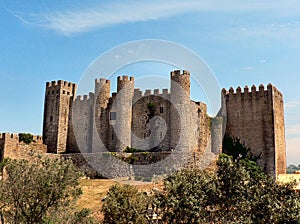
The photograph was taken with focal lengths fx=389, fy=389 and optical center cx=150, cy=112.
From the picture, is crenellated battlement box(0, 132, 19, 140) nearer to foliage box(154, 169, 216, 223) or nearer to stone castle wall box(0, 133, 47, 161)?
stone castle wall box(0, 133, 47, 161)

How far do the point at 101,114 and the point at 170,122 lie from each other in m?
8.27

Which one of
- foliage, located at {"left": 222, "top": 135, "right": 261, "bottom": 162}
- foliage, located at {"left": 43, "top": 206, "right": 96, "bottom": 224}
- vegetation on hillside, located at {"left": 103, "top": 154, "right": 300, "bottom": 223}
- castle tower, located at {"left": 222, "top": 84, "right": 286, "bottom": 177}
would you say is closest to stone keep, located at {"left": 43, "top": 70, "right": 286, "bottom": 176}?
castle tower, located at {"left": 222, "top": 84, "right": 286, "bottom": 177}

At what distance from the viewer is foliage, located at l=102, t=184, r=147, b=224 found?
19.5 m

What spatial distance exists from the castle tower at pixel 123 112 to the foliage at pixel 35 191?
1918 cm

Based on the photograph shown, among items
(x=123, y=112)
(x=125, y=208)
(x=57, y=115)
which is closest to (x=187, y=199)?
(x=125, y=208)

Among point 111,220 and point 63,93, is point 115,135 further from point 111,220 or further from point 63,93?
point 111,220

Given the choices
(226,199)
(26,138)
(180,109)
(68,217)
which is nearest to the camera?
(226,199)

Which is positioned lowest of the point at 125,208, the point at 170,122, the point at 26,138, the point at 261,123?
the point at 125,208

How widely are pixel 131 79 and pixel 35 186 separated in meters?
22.3

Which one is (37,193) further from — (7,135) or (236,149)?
(236,149)

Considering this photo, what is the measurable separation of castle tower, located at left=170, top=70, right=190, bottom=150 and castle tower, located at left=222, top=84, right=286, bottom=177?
8.05 meters

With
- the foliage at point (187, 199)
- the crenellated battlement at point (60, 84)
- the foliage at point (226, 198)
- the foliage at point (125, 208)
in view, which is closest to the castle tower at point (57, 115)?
the crenellated battlement at point (60, 84)

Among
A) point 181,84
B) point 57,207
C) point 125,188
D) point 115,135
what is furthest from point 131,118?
point 57,207

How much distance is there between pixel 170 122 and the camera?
36125mm
